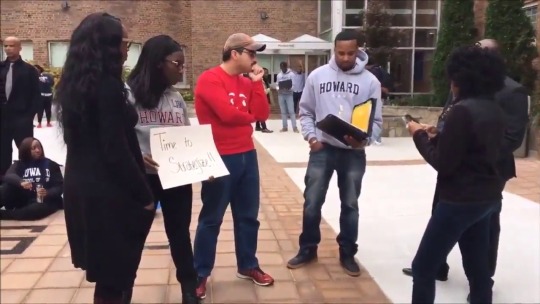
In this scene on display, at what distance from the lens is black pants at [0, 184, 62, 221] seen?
17.2 ft

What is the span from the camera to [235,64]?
136 inches

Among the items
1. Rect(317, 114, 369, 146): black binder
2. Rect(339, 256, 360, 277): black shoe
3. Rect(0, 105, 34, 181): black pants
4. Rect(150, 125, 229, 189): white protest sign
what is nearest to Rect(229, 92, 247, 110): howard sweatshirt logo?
Rect(150, 125, 229, 189): white protest sign

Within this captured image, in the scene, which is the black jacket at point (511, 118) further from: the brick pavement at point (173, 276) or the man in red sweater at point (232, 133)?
the man in red sweater at point (232, 133)

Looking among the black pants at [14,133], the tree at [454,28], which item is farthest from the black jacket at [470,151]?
the tree at [454,28]


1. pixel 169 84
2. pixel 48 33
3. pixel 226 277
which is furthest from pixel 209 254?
pixel 48 33

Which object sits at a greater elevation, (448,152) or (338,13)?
(338,13)

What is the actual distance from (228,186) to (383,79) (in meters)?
7.67

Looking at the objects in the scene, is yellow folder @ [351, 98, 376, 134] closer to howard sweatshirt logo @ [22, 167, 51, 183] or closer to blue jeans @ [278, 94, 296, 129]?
howard sweatshirt logo @ [22, 167, 51, 183]

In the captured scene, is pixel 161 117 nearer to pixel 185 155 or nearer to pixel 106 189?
pixel 185 155

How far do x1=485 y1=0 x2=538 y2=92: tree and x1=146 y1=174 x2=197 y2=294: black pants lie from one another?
26.2 feet

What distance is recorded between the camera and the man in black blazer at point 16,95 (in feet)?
18.9

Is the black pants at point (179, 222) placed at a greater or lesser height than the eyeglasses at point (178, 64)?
lesser

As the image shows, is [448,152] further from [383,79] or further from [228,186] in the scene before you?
[383,79]

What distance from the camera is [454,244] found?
2.86 metres
